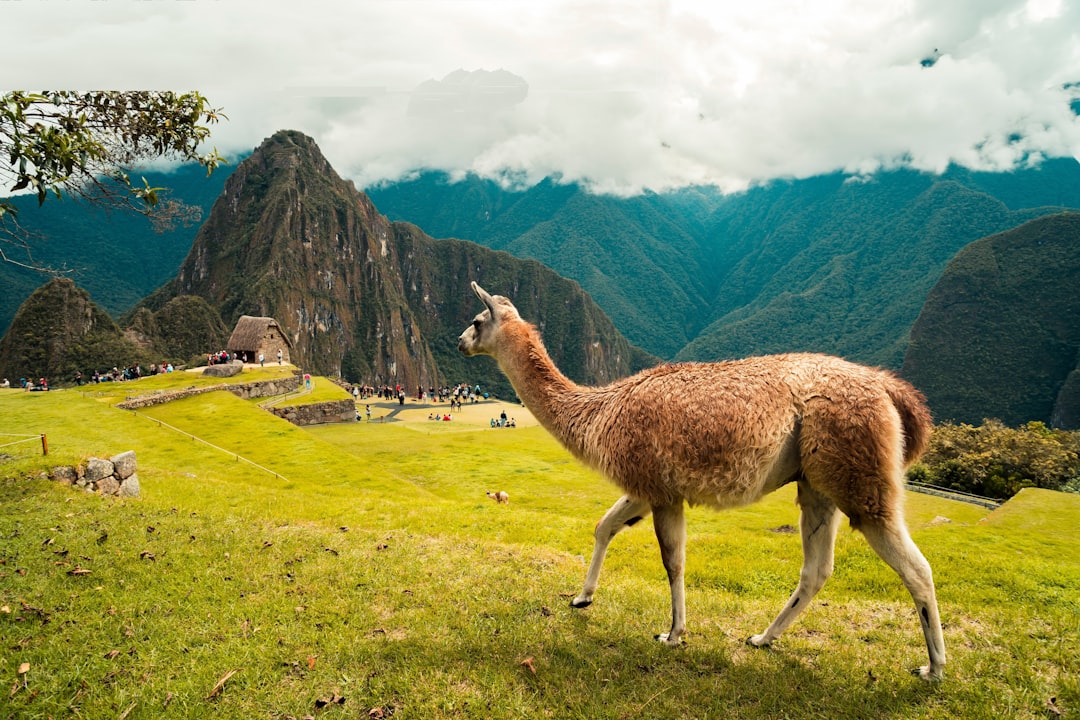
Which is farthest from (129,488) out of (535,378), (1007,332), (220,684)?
(1007,332)

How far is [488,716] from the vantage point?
3133mm

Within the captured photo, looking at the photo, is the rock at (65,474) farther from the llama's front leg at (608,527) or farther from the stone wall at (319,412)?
the stone wall at (319,412)

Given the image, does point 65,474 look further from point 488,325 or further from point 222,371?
point 222,371

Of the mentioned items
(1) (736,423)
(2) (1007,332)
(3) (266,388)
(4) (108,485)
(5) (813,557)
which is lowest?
(3) (266,388)

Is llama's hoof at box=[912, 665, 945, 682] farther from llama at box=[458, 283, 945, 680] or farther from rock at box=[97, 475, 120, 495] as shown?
rock at box=[97, 475, 120, 495]

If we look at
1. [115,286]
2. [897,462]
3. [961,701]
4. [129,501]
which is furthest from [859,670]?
[115,286]

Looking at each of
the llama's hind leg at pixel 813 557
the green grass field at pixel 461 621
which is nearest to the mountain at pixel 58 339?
the green grass field at pixel 461 621

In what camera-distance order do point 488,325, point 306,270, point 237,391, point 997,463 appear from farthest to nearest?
point 306,270, point 237,391, point 997,463, point 488,325

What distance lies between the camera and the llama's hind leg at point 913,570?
11.2 feet

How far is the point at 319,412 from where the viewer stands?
32500mm

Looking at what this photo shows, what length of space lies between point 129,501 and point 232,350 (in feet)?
157

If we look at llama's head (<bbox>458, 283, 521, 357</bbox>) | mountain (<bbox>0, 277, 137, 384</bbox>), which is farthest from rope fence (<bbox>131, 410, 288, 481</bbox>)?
mountain (<bbox>0, 277, 137, 384</bbox>)

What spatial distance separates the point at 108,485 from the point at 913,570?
426 inches

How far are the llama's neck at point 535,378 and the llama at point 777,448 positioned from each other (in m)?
0.31
